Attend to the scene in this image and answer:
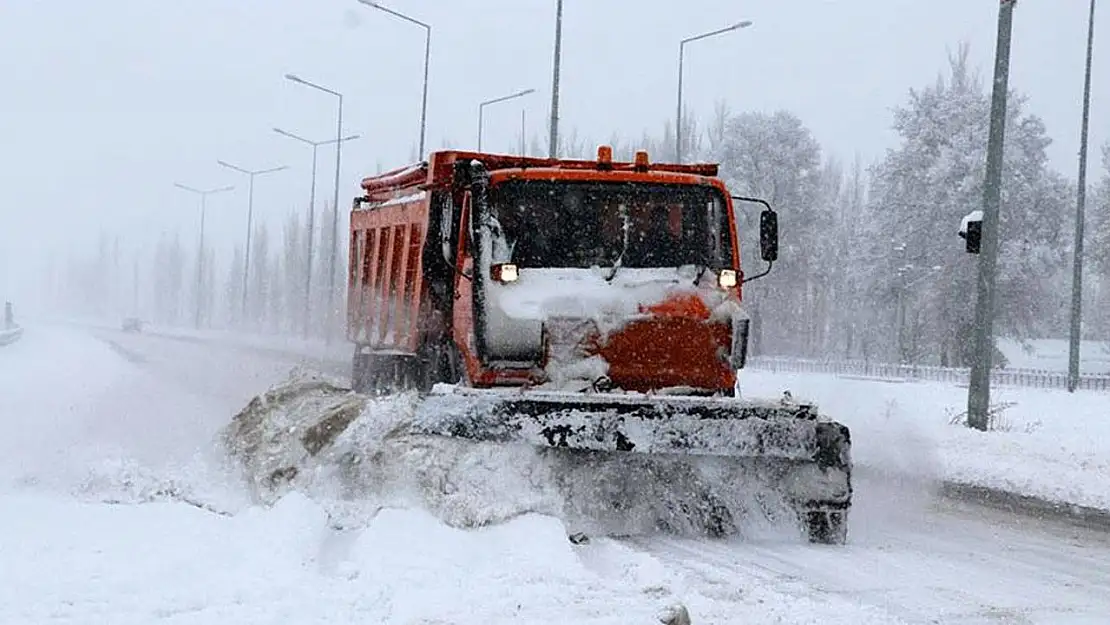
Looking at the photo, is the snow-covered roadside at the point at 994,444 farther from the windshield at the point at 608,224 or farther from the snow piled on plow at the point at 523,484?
the snow piled on plow at the point at 523,484

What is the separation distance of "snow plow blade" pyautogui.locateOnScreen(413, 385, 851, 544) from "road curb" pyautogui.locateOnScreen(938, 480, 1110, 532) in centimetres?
305

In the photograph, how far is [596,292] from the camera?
921cm

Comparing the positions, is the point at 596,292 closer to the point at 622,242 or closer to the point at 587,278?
the point at 587,278

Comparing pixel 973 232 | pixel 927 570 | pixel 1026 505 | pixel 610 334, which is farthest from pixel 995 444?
pixel 927 570

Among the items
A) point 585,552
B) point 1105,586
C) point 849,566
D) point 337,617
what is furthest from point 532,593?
point 1105,586

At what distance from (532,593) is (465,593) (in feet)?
1.00

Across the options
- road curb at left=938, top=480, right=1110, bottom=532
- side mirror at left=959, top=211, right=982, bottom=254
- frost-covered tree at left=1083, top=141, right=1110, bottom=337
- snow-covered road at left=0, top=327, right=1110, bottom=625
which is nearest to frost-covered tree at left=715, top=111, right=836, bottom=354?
frost-covered tree at left=1083, top=141, right=1110, bottom=337

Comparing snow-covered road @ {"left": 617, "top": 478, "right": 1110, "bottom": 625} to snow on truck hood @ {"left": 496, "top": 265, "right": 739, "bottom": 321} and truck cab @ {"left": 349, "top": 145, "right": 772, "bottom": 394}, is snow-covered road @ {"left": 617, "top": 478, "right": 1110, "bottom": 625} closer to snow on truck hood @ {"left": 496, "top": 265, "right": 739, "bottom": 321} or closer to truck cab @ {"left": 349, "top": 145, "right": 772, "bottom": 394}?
truck cab @ {"left": 349, "top": 145, "right": 772, "bottom": 394}

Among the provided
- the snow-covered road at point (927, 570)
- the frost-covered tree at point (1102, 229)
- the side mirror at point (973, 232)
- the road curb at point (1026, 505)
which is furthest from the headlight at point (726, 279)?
the frost-covered tree at point (1102, 229)

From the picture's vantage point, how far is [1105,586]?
7.21m

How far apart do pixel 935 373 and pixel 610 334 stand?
119ft

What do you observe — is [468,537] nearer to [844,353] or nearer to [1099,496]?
[1099,496]

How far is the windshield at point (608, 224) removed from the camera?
31.5 feet

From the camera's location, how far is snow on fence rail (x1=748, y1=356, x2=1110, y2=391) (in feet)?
127
